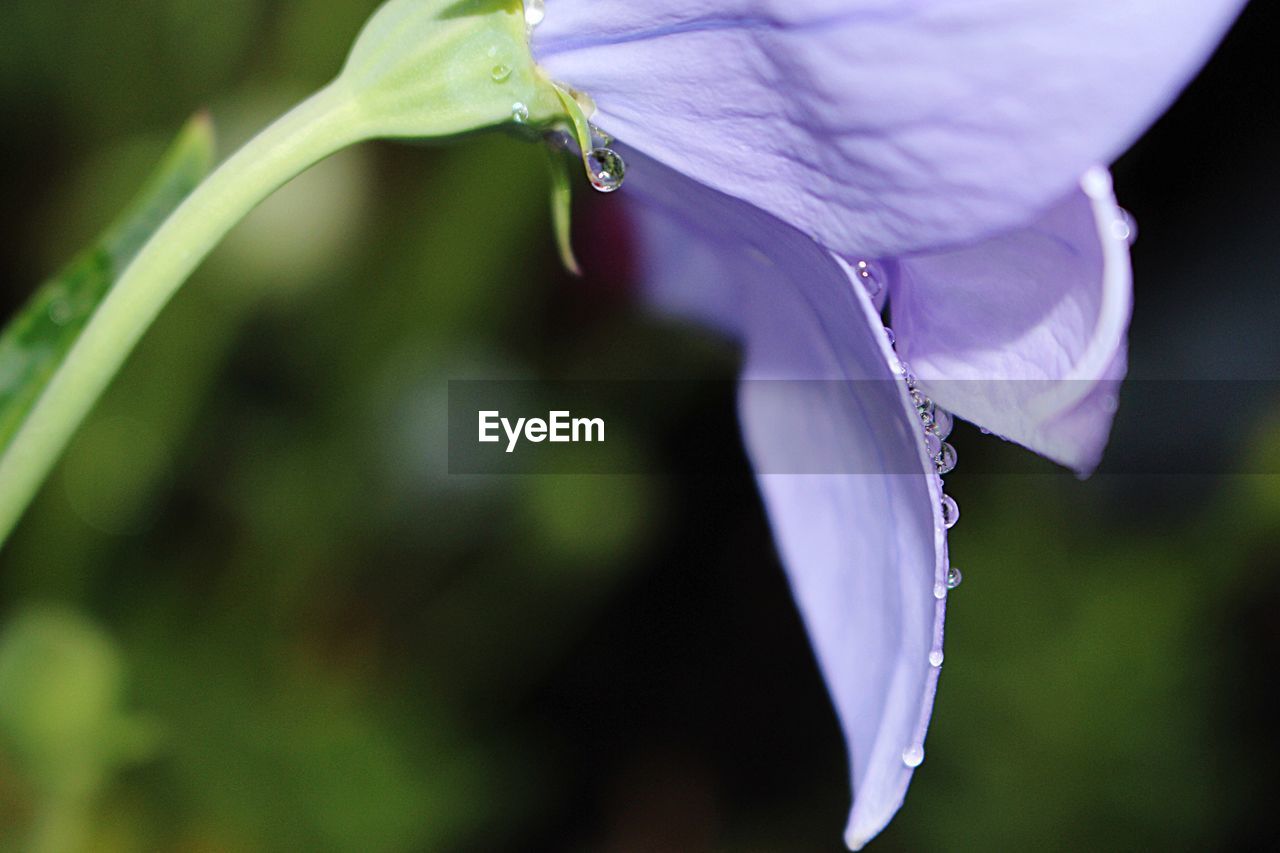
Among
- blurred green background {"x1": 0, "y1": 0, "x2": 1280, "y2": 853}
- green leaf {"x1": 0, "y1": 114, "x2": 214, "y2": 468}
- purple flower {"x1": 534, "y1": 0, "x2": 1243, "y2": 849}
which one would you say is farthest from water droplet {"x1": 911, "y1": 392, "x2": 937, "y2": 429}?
blurred green background {"x1": 0, "y1": 0, "x2": 1280, "y2": 853}

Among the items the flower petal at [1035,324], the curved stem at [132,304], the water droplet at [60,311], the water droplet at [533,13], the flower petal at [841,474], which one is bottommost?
the flower petal at [841,474]

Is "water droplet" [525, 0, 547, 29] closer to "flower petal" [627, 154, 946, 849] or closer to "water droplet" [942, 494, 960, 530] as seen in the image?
"flower petal" [627, 154, 946, 849]

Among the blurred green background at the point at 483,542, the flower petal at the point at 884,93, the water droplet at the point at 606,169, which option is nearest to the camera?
the flower petal at the point at 884,93

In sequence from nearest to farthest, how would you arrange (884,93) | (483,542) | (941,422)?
(884,93), (941,422), (483,542)

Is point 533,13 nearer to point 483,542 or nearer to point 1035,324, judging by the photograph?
point 1035,324

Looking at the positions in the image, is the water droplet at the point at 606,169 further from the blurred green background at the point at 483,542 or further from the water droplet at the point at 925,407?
the blurred green background at the point at 483,542

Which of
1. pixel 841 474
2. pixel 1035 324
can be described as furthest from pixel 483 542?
pixel 1035 324

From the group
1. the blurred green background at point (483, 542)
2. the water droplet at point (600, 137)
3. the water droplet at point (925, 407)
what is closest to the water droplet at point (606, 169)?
the water droplet at point (600, 137)
